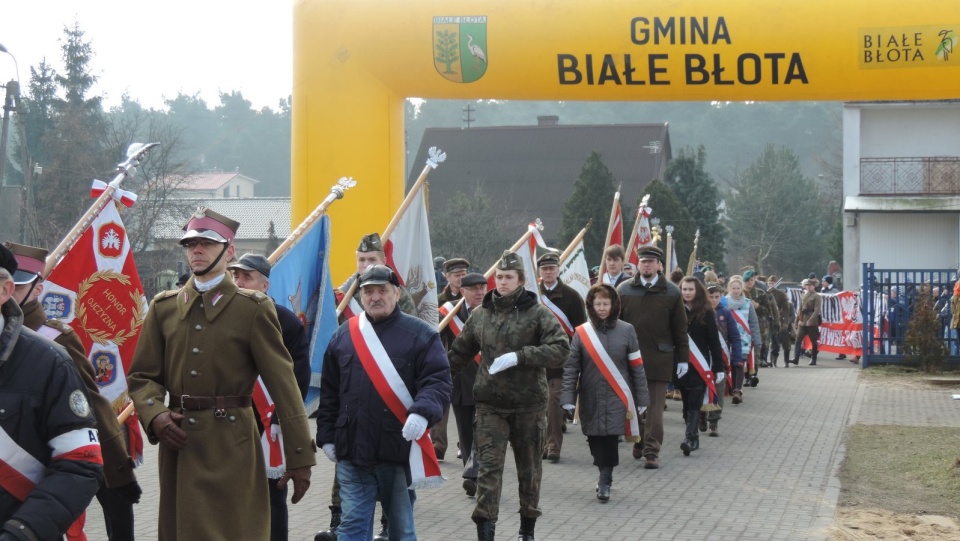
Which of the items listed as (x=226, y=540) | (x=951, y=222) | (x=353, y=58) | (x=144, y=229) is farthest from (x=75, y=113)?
(x=226, y=540)

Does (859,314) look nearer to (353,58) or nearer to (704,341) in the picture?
(704,341)

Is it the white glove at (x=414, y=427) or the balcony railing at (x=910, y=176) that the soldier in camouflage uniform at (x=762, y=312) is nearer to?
the balcony railing at (x=910, y=176)

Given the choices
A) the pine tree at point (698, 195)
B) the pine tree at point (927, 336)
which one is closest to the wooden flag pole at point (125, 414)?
the pine tree at point (927, 336)

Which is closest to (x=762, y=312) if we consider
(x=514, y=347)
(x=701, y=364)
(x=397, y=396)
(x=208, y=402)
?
(x=701, y=364)

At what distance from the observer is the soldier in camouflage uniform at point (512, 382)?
321 inches

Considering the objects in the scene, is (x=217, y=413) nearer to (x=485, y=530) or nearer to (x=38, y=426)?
(x=38, y=426)

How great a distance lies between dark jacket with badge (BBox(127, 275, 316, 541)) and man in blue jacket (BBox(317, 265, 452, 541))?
35.0 inches

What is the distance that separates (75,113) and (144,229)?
50.6ft

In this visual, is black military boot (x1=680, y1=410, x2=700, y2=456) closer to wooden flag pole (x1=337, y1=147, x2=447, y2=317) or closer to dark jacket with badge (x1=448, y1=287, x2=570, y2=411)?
wooden flag pole (x1=337, y1=147, x2=447, y2=317)

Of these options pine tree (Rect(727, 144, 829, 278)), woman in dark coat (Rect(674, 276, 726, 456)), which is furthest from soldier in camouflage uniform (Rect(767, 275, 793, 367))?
pine tree (Rect(727, 144, 829, 278))

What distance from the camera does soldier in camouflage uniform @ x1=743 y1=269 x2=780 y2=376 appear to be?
21.2m

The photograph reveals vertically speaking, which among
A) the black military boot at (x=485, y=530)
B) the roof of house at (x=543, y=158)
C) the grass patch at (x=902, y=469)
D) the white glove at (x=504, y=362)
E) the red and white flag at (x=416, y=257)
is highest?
the roof of house at (x=543, y=158)

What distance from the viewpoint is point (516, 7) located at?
39.9 ft

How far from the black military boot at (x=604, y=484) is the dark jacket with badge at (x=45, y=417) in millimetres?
6187
